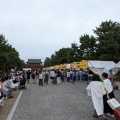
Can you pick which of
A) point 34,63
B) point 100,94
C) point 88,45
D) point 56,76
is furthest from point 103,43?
point 34,63

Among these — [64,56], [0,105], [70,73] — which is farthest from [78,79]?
[64,56]

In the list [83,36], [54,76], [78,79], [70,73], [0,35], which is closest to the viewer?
[54,76]

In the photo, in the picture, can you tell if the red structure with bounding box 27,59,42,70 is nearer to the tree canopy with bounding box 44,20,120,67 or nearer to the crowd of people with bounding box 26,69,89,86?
the tree canopy with bounding box 44,20,120,67

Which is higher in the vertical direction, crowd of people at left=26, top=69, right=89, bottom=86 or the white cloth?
crowd of people at left=26, top=69, right=89, bottom=86

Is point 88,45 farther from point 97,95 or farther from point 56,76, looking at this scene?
point 97,95

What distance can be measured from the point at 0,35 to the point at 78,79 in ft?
59.4

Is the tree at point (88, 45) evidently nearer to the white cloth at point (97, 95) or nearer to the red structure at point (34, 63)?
the white cloth at point (97, 95)

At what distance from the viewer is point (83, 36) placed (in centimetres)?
5575

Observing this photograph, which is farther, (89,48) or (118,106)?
(89,48)

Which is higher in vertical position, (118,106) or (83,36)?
(83,36)

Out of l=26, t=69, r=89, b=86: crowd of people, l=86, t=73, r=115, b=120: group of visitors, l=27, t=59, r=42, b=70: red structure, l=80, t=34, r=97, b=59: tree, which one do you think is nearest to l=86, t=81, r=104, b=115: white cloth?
l=86, t=73, r=115, b=120: group of visitors

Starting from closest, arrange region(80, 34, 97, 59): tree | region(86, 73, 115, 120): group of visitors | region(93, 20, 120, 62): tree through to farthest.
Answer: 1. region(86, 73, 115, 120): group of visitors
2. region(93, 20, 120, 62): tree
3. region(80, 34, 97, 59): tree

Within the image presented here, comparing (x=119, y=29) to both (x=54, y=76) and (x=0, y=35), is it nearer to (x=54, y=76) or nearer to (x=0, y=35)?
(x=54, y=76)

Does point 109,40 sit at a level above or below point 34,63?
below
